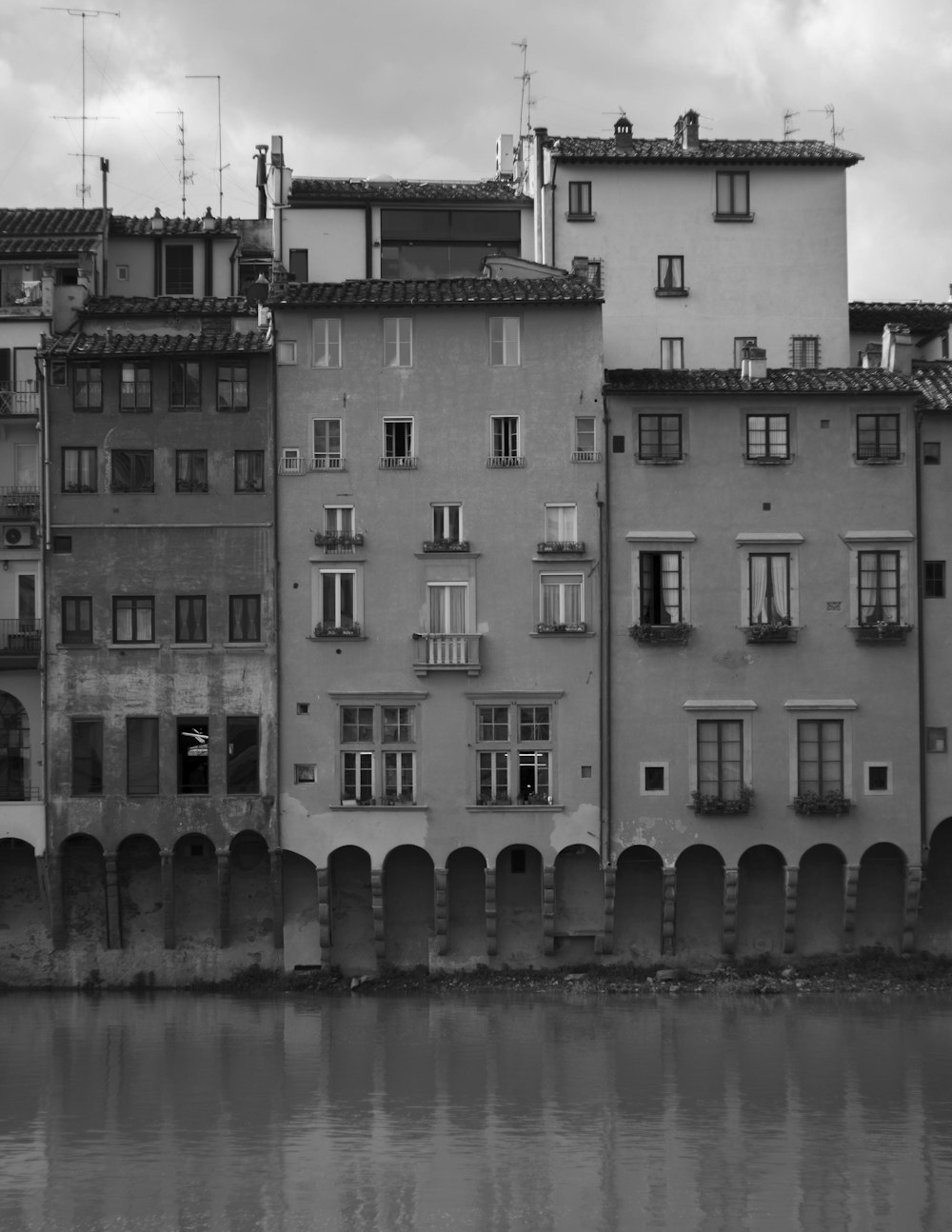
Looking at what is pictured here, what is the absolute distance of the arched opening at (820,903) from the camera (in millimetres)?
65938

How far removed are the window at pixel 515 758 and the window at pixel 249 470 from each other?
825cm

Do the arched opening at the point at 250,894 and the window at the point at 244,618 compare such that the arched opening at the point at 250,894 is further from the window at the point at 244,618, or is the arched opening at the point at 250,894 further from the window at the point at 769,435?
the window at the point at 769,435

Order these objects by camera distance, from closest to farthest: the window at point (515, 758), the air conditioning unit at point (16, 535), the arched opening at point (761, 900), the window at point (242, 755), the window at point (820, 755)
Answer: the window at point (242, 755) → the window at point (515, 758) → the window at point (820, 755) → the arched opening at point (761, 900) → the air conditioning unit at point (16, 535)

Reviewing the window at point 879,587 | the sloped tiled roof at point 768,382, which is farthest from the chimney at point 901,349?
the window at point 879,587

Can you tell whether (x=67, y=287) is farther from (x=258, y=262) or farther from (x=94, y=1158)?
(x=94, y=1158)

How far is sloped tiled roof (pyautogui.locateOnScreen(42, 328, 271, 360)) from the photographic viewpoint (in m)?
65.4

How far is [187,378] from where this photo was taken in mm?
65750

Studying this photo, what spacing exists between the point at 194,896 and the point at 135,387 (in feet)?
44.4

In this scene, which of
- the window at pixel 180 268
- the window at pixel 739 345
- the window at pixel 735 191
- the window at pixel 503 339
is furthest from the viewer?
the window at pixel 180 268

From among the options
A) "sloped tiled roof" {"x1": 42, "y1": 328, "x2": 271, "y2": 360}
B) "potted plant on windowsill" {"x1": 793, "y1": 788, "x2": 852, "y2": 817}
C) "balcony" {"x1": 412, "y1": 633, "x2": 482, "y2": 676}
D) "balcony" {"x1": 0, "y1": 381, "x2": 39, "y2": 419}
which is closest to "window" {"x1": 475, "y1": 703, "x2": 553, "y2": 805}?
"balcony" {"x1": 412, "y1": 633, "x2": 482, "y2": 676}

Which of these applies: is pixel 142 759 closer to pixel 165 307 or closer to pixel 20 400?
pixel 20 400

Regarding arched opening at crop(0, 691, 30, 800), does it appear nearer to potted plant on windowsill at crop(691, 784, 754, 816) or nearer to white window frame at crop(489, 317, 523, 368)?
white window frame at crop(489, 317, 523, 368)

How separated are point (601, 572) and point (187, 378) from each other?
1200 cm

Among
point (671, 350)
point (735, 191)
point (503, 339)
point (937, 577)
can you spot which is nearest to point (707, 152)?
point (735, 191)
